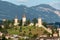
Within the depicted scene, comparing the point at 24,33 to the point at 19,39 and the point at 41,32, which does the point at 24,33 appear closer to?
the point at 41,32

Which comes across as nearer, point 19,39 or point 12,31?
point 19,39

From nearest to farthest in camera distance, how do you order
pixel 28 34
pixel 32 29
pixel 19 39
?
pixel 19 39 < pixel 28 34 < pixel 32 29

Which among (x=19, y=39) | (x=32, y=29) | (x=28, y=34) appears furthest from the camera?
(x=32, y=29)

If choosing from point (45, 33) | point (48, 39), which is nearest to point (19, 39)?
point (48, 39)

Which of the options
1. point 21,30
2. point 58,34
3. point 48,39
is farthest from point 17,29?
point 48,39

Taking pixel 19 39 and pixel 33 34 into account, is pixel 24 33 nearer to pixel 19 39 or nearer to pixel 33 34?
pixel 33 34

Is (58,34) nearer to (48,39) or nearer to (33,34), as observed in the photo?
(33,34)

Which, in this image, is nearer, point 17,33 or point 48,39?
point 48,39
